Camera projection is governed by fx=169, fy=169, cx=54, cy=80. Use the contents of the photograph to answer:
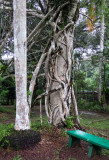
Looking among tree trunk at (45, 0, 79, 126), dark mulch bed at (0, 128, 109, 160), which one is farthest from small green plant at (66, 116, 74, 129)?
dark mulch bed at (0, 128, 109, 160)

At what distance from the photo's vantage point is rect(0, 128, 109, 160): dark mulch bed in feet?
9.87

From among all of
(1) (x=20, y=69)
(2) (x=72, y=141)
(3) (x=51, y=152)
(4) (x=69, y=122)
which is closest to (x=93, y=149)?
(2) (x=72, y=141)

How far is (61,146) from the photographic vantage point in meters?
3.57

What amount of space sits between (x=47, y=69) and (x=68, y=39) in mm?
1089

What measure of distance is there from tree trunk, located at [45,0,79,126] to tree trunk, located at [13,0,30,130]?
1.23 m

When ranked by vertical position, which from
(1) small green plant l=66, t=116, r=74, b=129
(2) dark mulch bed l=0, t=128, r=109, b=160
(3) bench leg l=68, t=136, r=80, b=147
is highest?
(1) small green plant l=66, t=116, r=74, b=129

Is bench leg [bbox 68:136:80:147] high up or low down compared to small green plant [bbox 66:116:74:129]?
down

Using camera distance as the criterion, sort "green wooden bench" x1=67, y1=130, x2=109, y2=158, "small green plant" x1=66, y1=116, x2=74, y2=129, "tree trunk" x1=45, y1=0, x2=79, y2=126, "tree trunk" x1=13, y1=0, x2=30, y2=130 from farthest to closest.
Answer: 1. "tree trunk" x1=45, y1=0, x2=79, y2=126
2. "small green plant" x1=66, y1=116, x2=74, y2=129
3. "tree trunk" x1=13, y1=0, x2=30, y2=130
4. "green wooden bench" x1=67, y1=130, x2=109, y2=158

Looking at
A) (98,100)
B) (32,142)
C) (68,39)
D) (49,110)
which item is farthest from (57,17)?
(98,100)

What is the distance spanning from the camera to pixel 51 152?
3.23 meters

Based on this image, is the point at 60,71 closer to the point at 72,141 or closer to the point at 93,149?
the point at 72,141

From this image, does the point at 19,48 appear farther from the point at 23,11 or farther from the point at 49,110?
the point at 49,110

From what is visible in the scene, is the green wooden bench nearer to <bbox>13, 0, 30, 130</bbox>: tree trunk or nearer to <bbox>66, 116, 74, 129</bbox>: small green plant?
<bbox>66, 116, 74, 129</bbox>: small green plant

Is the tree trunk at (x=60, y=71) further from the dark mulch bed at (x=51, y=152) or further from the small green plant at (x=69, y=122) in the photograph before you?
the dark mulch bed at (x=51, y=152)
